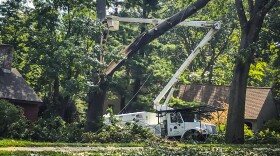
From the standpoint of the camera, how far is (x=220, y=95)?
38812 mm

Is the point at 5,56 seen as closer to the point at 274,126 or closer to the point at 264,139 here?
the point at 264,139

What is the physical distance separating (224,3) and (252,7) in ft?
17.1

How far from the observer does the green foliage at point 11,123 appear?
19281mm

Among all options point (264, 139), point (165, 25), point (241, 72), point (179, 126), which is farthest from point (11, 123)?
point (264, 139)

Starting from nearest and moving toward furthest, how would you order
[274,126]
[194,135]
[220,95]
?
[194,135], [274,126], [220,95]

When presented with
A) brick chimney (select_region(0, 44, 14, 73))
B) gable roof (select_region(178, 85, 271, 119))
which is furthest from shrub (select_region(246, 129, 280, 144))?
brick chimney (select_region(0, 44, 14, 73))

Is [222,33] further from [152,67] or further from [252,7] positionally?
[252,7]

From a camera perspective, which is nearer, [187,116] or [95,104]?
[95,104]

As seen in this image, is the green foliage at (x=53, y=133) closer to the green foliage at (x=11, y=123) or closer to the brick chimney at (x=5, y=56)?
the green foliage at (x=11, y=123)

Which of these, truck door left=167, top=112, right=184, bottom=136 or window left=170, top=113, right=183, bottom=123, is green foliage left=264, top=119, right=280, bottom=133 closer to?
truck door left=167, top=112, right=184, bottom=136

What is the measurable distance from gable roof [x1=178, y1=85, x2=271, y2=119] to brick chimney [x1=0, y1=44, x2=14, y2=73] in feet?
59.5

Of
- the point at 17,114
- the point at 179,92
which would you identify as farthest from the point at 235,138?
the point at 179,92

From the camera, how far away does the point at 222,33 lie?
4506cm

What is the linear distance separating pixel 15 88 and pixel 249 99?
20915mm
